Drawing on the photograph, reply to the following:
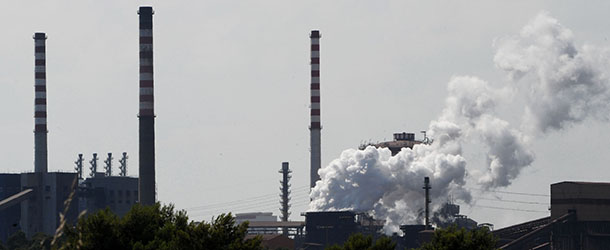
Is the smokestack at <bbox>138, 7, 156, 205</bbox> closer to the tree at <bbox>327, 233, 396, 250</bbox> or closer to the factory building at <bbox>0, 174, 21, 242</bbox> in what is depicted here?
the factory building at <bbox>0, 174, 21, 242</bbox>

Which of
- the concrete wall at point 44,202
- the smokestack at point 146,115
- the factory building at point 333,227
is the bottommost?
the factory building at point 333,227

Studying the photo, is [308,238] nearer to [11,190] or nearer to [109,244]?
[11,190]

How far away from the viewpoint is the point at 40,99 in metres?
144

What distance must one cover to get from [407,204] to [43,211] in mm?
48523

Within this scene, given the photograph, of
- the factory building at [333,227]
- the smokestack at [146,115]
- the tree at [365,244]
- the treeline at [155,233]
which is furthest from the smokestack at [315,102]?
the tree at [365,244]

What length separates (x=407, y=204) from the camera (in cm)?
15375

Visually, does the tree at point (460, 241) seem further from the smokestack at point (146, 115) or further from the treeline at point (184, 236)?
the smokestack at point (146, 115)

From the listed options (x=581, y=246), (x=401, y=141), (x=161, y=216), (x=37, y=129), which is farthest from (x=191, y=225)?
(x=401, y=141)

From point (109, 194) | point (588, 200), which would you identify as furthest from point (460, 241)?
point (109, 194)

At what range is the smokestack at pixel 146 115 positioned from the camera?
124500 mm

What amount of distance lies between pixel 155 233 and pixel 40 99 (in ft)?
319

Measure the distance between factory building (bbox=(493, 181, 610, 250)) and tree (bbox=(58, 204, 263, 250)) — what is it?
73109 millimetres

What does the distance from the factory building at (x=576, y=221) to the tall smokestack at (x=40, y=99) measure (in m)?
61.7

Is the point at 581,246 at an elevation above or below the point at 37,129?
below
